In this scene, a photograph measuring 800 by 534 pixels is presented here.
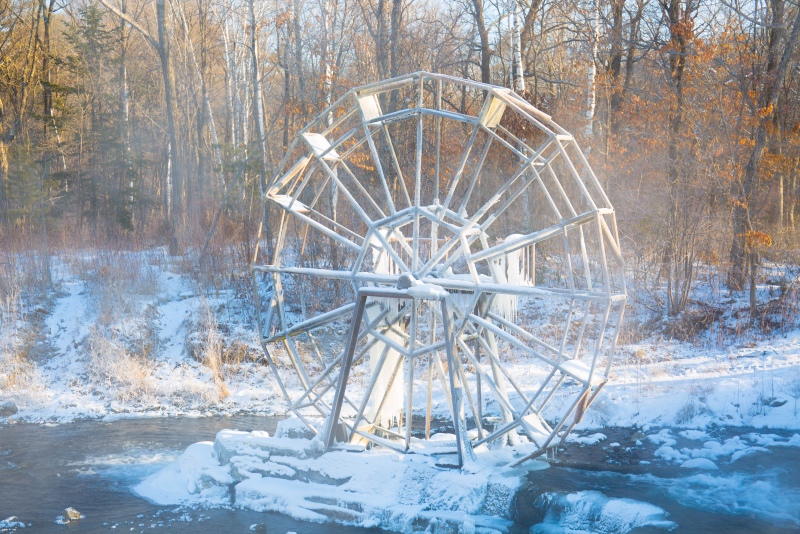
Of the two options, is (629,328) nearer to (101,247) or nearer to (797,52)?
(797,52)

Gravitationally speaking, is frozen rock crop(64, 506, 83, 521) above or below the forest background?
below

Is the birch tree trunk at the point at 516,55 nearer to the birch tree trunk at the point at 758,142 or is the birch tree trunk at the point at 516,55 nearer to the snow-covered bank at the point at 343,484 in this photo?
the birch tree trunk at the point at 758,142

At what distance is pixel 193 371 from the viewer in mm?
14453

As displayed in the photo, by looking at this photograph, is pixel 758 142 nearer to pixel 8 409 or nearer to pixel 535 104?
pixel 535 104

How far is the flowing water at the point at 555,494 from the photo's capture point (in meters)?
7.96

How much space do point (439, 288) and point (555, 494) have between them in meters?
2.54

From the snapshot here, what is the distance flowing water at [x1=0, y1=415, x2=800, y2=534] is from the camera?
796 centimetres

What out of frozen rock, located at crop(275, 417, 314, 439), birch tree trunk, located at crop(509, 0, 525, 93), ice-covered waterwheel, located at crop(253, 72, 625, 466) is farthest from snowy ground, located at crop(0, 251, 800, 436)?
birch tree trunk, located at crop(509, 0, 525, 93)

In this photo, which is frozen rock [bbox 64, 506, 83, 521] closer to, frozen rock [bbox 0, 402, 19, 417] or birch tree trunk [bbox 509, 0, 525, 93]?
frozen rock [bbox 0, 402, 19, 417]

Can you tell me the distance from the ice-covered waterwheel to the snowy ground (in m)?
0.67

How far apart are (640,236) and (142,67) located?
22.4 m

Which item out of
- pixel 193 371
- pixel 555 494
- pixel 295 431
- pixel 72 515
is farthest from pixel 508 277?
pixel 193 371

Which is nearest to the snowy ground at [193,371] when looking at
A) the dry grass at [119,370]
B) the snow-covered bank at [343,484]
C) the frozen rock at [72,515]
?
the dry grass at [119,370]

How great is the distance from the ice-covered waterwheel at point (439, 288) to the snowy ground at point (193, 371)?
668 mm
